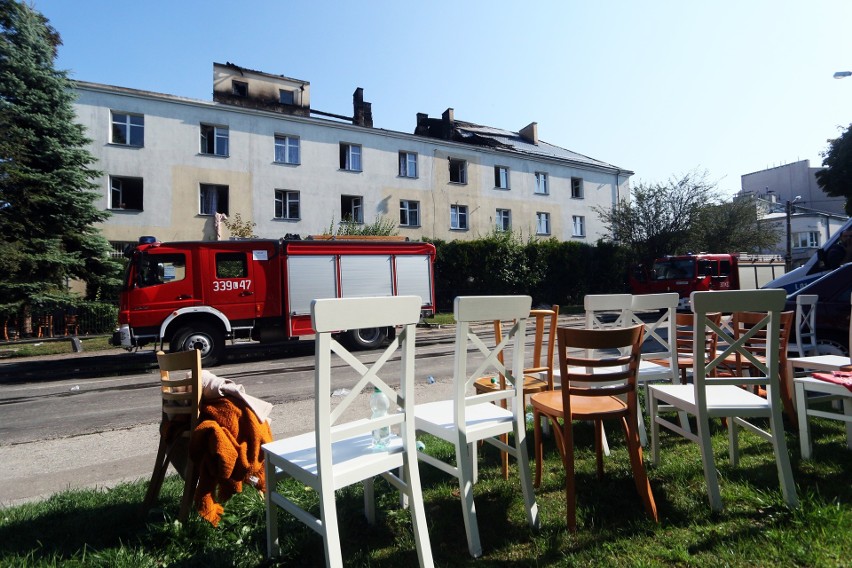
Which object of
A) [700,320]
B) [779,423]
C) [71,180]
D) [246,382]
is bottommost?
[246,382]

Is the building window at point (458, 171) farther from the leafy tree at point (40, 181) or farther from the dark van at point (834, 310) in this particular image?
the dark van at point (834, 310)

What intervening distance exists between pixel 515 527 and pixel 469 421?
0.62 metres

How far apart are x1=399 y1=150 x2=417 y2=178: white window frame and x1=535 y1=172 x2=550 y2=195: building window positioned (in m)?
8.56

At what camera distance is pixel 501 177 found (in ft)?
96.4

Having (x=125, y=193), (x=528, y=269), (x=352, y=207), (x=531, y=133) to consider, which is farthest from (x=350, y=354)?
(x=531, y=133)

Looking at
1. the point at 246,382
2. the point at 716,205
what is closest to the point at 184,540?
the point at 246,382

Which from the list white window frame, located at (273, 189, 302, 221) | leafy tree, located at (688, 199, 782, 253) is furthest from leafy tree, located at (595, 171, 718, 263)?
white window frame, located at (273, 189, 302, 221)

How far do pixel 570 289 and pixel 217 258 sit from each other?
2117 centimetres

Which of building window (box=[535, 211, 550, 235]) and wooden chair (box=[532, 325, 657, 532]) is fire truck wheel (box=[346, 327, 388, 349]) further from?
building window (box=[535, 211, 550, 235])

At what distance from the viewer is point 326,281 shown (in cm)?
1229

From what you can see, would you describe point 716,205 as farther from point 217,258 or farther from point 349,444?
point 349,444

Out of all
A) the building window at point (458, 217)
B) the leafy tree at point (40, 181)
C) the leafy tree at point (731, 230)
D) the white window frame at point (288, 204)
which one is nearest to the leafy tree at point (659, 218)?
the leafy tree at point (731, 230)

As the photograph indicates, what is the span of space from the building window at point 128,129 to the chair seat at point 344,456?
21588 millimetres

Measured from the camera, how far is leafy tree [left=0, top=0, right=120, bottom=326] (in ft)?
47.9
